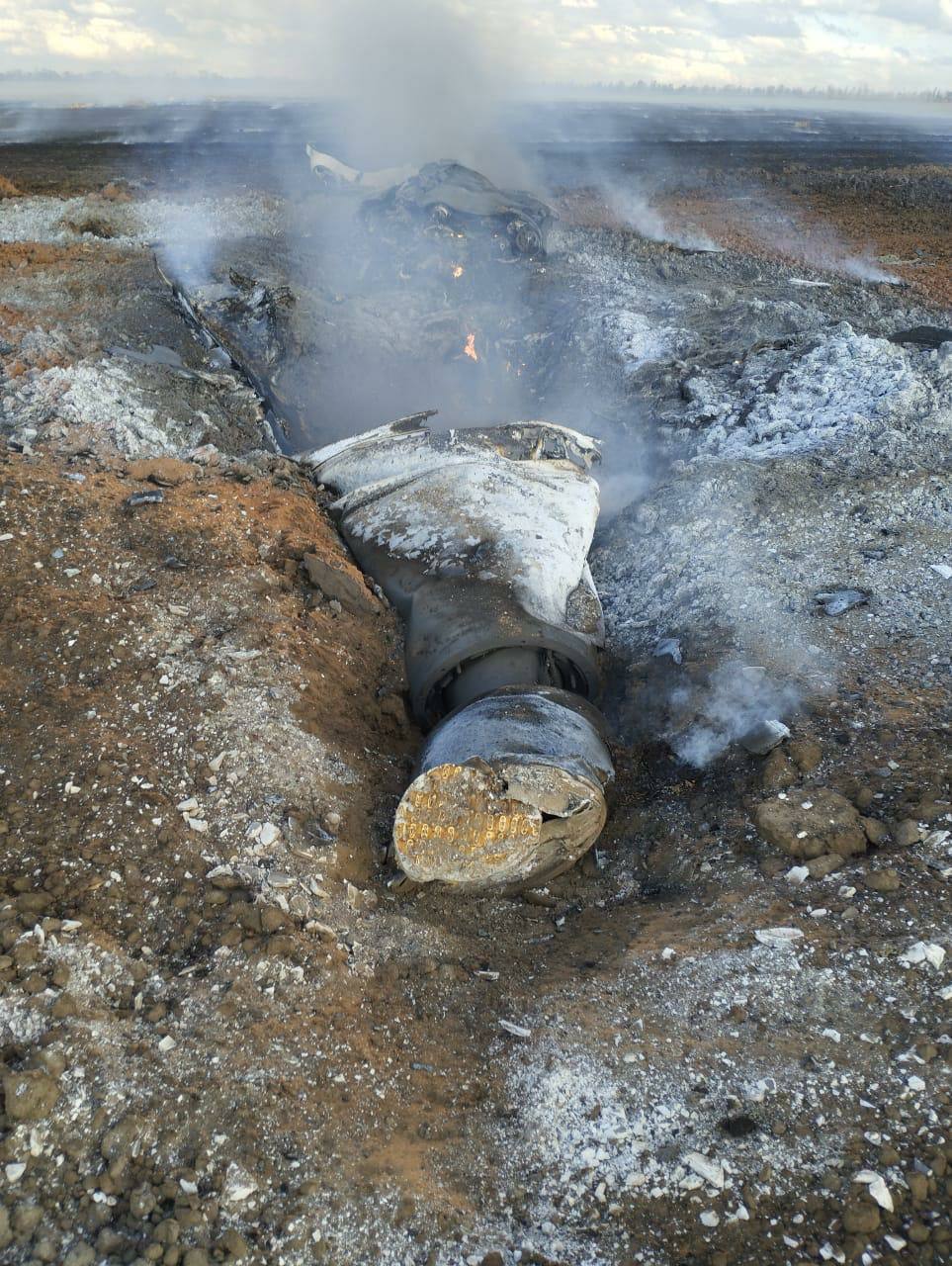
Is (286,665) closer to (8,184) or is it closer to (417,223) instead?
(417,223)

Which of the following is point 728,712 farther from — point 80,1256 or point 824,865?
point 80,1256

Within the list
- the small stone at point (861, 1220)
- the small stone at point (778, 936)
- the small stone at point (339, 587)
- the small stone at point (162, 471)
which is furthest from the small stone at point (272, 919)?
the small stone at point (162, 471)

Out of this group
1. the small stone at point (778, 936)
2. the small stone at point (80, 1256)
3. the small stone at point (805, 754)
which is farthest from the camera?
the small stone at point (805, 754)

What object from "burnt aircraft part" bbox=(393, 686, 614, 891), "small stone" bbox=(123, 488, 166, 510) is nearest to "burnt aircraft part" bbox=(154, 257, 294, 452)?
"small stone" bbox=(123, 488, 166, 510)

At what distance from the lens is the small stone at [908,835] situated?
3.63 meters

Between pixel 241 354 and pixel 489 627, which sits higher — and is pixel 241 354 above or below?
below

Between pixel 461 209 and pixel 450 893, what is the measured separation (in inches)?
388

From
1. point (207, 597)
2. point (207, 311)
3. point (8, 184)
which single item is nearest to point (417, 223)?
point (207, 311)

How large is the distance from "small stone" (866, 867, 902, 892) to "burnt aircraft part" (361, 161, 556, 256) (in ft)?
31.9

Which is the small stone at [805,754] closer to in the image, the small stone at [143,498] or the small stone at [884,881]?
the small stone at [884,881]

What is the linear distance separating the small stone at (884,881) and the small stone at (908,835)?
190 millimetres

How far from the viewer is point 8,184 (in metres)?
16.1

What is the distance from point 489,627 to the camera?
5.02 metres

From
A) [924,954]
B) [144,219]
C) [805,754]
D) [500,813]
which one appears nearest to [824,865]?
[924,954]
